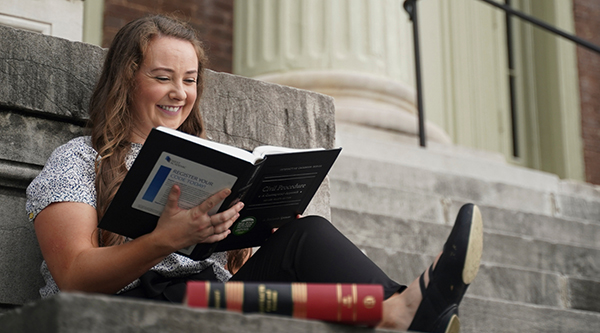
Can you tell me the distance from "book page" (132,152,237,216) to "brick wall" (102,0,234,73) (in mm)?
4172

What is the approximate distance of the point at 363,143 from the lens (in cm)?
471

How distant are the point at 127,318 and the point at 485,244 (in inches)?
111

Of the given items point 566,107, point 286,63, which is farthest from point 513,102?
point 286,63

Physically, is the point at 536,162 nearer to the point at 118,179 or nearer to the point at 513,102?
the point at 513,102

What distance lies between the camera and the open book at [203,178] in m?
1.82

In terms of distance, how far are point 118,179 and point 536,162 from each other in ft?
20.7

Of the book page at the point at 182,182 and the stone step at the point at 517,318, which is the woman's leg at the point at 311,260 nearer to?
the book page at the point at 182,182

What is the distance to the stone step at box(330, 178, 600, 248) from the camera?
396 cm

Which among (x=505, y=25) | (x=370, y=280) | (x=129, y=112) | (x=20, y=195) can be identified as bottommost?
(x=370, y=280)

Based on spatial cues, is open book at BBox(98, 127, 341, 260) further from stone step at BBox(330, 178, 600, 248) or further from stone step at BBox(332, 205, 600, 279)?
stone step at BBox(330, 178, 600, 248)

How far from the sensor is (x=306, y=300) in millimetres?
1477

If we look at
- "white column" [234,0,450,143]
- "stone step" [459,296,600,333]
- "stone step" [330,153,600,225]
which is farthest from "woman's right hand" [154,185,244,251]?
"white column" [234,0,450,143]

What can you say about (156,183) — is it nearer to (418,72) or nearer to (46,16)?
(46,16)

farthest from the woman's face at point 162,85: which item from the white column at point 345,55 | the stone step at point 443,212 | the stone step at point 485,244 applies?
the white column at point 345,55
